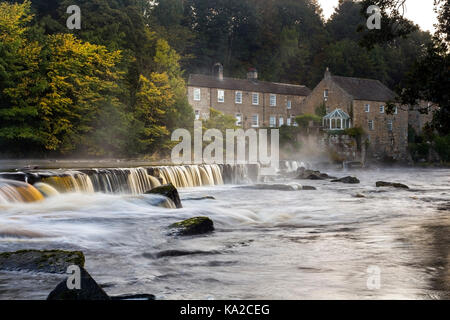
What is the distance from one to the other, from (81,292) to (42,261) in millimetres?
2548

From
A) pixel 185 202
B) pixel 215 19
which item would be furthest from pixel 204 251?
pixel 215 19

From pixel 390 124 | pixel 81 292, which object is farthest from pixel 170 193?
pixel 390 124

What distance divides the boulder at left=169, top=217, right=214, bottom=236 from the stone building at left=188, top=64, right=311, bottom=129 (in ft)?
150

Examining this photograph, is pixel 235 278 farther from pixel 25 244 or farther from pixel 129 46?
pixel 129 46

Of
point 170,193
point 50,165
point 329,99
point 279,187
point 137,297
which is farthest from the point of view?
point 329,99

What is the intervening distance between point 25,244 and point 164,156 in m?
28.6

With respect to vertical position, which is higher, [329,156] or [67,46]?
[67,46]

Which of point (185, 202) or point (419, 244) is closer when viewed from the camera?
point (419, 244)

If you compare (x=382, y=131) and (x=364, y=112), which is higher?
(x=364, y=112)

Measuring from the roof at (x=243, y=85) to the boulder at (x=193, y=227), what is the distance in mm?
46890

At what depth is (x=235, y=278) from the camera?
8.11 m

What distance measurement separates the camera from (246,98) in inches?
→ 2525

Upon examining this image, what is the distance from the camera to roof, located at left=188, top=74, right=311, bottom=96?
60456 millimetres

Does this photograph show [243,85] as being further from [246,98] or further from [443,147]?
[443,147]
